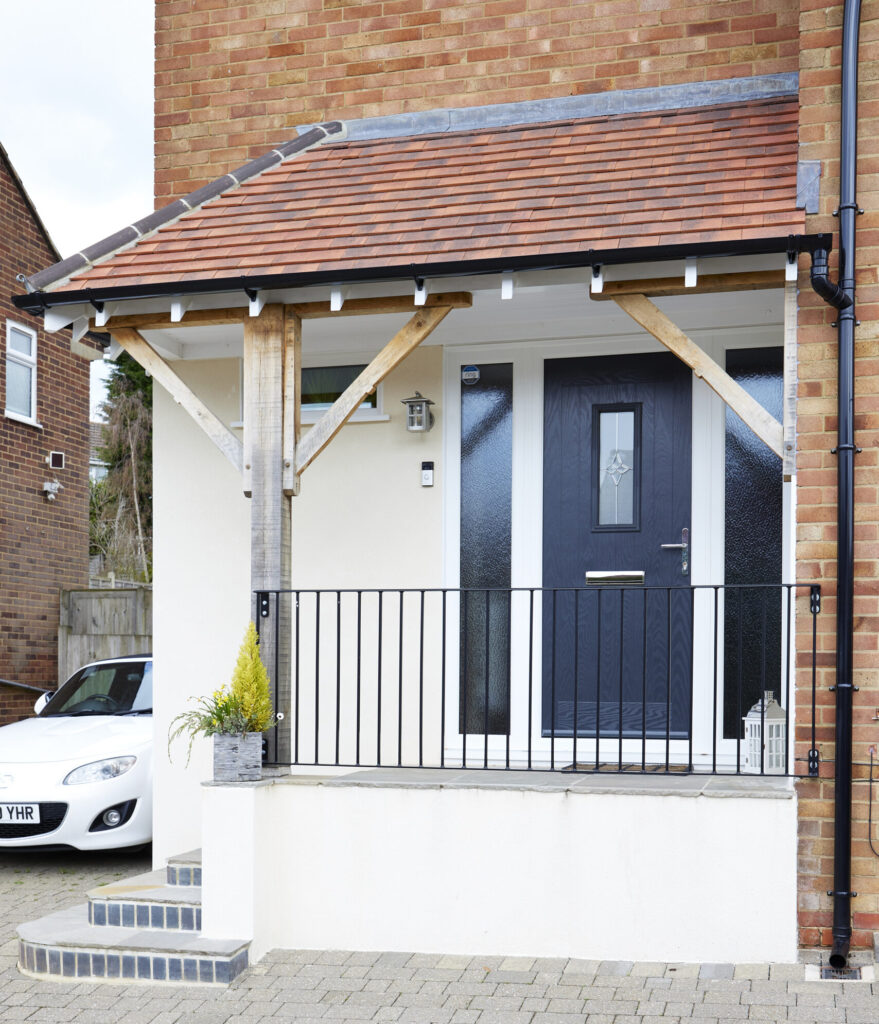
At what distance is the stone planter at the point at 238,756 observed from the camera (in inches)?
218

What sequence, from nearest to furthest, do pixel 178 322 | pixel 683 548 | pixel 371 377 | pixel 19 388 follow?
pixel 371 377 → pixel 178 322 → pixel 683 548 → pixel 19 388

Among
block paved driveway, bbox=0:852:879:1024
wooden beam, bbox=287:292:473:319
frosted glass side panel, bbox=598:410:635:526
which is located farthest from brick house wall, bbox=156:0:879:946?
frosted glass side panel, bbox=598:410:635:526

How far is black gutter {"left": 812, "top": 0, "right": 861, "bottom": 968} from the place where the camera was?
5.00m

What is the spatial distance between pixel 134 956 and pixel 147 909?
12.4 inches

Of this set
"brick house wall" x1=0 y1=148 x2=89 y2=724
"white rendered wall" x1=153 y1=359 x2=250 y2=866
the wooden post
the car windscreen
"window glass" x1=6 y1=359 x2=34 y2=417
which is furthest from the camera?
"window glass" x1=6 y1=359 x2=34 y2=417

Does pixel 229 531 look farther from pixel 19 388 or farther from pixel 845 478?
pixel 19 388

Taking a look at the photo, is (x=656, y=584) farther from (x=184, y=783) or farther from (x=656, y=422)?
(x=184, y=783)

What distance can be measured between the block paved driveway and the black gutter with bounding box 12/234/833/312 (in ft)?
9.67

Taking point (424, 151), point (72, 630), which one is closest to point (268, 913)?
point (424, 151)

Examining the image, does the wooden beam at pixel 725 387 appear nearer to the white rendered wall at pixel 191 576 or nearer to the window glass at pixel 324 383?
the window glass at pixel 324 383

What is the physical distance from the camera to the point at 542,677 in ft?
22.7

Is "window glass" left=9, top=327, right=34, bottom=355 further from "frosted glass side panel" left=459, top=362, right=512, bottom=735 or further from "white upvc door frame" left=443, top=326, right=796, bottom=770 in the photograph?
"frosted glass side panel" left=459, top=362, right=512, bottom=735

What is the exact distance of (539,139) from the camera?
6.81m

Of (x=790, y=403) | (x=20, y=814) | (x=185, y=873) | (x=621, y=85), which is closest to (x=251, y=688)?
(x=185, y=873)
